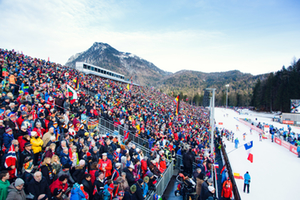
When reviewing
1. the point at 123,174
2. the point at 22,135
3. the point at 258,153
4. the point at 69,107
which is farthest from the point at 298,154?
the point at 22,135

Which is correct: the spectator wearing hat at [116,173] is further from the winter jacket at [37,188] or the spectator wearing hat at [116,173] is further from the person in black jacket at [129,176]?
the winter jacket at [37,188]

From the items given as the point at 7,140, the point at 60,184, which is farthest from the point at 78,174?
the point at 7,140

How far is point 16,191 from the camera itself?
3.11 meters

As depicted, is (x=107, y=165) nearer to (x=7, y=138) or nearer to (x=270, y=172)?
(x=7, y=138)

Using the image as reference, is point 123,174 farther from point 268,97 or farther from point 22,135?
point 268,97

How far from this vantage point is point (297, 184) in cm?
1191

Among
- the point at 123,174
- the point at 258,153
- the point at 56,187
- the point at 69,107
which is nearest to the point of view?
the point at 56,187

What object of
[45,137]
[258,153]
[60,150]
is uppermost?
[45,137]

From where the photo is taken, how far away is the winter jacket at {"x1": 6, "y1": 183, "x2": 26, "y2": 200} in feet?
9.93

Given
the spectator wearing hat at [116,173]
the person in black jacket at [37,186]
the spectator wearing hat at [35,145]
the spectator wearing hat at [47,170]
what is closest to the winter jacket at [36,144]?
the spectator wearing hat at [35,145]

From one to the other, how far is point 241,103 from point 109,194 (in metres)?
114

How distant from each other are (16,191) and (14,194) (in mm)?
56

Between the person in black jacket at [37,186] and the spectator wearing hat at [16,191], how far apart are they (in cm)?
20

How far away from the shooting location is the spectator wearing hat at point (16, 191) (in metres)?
3.04
